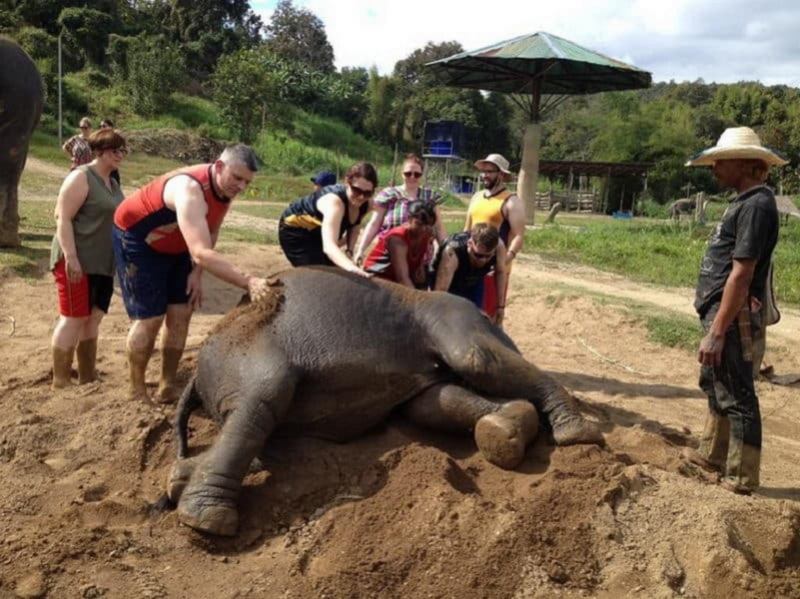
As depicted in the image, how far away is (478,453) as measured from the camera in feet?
12.1

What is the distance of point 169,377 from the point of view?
480 cm

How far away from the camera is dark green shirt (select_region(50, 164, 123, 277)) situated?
504 cm

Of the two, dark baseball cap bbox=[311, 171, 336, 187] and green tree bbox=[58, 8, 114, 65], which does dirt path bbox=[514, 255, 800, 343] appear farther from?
green tree bbox=[58, 8, 114, 65]

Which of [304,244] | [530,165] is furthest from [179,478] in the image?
[530,165]

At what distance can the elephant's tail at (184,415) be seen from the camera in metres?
3.75

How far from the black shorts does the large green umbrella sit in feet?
47.5

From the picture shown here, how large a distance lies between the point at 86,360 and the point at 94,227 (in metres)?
0.86

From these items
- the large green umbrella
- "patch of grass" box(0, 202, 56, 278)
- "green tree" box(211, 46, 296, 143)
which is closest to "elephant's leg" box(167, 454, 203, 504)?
"patch of grass" box(0, 202, 56, 278)

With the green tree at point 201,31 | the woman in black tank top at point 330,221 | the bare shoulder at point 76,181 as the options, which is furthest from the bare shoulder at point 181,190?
the green tree at point 201,31

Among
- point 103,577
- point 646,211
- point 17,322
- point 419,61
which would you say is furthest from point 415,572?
point 419,61

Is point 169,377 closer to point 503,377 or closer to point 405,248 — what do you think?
point 405,248

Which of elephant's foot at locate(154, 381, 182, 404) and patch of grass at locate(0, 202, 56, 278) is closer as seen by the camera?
elephant's foot at locate(154, 381, 182, 404)

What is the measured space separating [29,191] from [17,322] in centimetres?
1157

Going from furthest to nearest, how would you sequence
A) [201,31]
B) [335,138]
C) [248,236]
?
[201,31], [335,138], [248,236]
